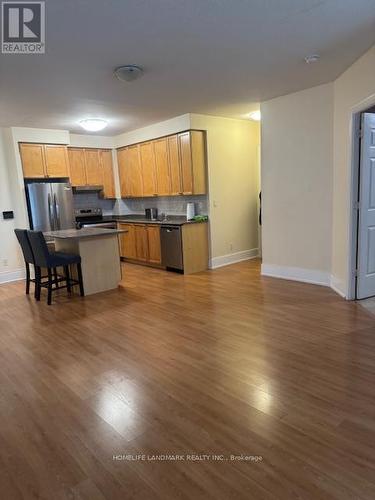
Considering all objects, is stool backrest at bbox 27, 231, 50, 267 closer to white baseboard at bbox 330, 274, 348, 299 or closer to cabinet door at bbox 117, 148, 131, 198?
cabinet door at bbox 117, 148, 131, 198

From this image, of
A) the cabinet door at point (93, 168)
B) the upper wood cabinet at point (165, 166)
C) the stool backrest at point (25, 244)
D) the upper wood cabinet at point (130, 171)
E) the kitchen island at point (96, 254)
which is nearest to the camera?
the stool backrest at point (25, 244)

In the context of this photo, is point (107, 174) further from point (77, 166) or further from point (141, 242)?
point (141, 242)

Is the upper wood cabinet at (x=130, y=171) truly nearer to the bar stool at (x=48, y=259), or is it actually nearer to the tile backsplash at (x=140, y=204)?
the tile backsplash at (x=140, y=204)

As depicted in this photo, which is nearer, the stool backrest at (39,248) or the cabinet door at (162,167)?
the stool backrest at (39,248)

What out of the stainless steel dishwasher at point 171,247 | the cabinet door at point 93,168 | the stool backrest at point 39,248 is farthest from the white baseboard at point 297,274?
the cabinet door at point 93,168

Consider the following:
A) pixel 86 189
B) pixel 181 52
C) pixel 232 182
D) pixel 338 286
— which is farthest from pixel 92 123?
pixel 338 286

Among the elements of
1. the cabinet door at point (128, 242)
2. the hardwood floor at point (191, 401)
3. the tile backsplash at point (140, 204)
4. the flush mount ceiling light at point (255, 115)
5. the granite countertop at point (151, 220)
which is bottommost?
the hardwood floor at point (191, 401)

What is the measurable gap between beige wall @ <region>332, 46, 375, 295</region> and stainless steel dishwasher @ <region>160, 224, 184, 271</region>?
7.92ft

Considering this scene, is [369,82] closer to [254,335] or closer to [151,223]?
[254,335]

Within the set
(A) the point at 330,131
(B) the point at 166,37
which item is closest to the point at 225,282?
(A) the point at 330,131

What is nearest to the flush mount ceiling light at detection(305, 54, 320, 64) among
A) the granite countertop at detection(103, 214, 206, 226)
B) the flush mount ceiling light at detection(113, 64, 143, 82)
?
the flush mount ceiling light at detection(113, 64, 143, 82)

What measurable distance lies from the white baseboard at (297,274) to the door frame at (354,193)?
63 cm

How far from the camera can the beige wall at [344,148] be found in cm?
332

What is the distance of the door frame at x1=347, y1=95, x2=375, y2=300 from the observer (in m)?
3.65
